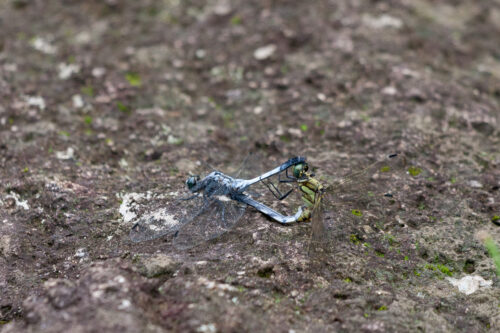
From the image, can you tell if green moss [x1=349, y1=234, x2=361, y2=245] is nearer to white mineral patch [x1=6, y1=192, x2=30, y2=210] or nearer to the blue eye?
the blue eye

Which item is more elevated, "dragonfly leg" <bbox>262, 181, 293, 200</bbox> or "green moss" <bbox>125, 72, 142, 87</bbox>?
"green moss" <bbox>125, 72, 142, 87</bbox>

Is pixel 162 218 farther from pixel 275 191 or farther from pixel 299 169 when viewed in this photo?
pixel 299 169

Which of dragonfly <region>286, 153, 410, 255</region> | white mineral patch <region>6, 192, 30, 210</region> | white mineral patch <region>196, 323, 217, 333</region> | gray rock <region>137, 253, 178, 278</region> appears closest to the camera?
white mineral patch <region>196, 323, 217, 333</region>

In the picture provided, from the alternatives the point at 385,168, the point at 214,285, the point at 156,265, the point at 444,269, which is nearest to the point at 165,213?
the point at 156,265

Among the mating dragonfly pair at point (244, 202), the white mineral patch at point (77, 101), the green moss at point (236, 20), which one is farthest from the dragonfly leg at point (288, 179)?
the green moss at point (236, 20)

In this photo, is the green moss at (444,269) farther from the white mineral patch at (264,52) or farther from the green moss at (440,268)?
the white mineral patch at (264,52)

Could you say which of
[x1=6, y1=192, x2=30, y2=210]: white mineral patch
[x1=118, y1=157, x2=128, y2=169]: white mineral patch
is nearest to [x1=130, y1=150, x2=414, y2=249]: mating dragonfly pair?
[x1=118, y1=157, x2=128, y2=169]: white mineral patch

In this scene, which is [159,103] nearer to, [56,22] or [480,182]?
[56,22]
